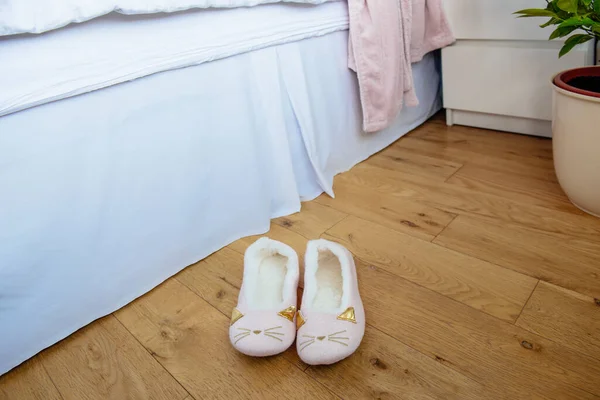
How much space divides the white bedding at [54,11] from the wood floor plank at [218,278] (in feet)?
1.74

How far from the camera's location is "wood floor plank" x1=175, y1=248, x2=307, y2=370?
2.73ft

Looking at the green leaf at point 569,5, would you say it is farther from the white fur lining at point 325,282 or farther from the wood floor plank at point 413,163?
Answer: the white fur lining at point 325,282

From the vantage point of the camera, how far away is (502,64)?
49.1 inches

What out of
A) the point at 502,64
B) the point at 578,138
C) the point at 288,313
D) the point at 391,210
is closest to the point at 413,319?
the point at 288,313

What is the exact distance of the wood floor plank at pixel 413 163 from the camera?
1.21m

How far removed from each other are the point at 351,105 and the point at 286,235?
46cm

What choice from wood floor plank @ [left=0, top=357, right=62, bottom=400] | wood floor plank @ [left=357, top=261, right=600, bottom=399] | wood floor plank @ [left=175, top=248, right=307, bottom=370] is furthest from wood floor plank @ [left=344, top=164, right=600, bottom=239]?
wood floor plank @ [left=0, top=357, right=62, bottom=400]

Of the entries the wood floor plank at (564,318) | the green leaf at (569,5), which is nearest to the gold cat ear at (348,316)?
the wood floor plank at (564,318)

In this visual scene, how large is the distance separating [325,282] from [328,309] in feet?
0.26

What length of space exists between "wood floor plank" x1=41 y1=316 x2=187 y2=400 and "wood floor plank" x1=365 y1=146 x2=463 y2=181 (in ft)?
2.86

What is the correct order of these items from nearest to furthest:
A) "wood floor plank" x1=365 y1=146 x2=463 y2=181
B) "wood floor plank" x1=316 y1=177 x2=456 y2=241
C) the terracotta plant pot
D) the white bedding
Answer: the white bedding, the terracotta plant pot, "wood floor plank" x1=316 y1=177 x2=456 y2=241, "wood floor plank" x1=365 y1=146 x2=463 y2=181

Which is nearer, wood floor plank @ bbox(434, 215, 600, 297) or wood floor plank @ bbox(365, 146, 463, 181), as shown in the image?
wood floor plank @ bbox(434, 215, 600, 297)

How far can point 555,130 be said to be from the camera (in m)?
0.92

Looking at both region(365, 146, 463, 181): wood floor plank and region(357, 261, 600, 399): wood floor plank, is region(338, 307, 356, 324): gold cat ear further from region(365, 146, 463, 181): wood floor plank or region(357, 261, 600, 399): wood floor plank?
region(365, 146, 463, 181): wood floor plank
